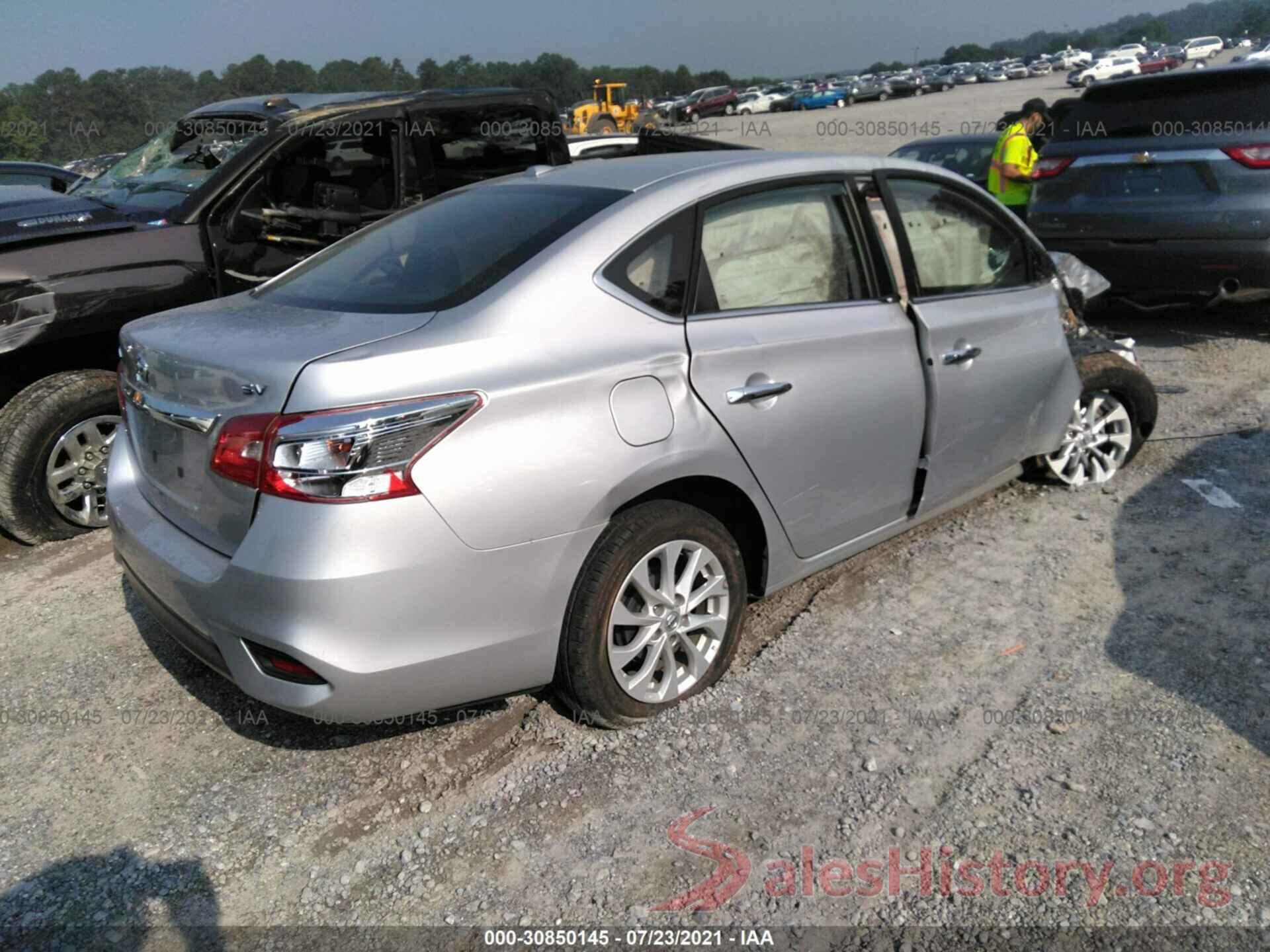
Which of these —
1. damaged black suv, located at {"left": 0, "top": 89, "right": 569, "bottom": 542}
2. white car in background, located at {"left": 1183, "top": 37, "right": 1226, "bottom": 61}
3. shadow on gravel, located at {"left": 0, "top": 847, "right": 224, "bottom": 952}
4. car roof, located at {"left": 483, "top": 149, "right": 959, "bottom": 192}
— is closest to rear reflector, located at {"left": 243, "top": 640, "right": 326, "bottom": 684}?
shadow on gravel, located at {"left": 0, "top": 847, "right": 224, "bottom": 952}

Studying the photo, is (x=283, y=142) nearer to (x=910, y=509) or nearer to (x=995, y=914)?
(x=910, y=509)

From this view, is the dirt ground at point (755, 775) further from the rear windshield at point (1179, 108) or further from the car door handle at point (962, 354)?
the rear windshield at point (1179, 108)

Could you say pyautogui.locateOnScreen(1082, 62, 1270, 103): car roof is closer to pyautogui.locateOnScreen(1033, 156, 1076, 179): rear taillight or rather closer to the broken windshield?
pyautogui.locateOnScreen(1033, 156, 1076, 179): rear taillight

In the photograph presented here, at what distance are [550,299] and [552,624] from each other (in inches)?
35.2

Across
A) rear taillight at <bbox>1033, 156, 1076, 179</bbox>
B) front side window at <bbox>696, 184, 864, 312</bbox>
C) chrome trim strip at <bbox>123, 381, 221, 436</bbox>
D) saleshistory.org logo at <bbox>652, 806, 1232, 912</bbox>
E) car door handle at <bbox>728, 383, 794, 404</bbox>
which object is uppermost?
front side window at <bbox>696, 184, 864, 312</bbox>

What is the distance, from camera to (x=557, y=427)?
2.70 meters

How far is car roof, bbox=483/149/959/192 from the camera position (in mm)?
3346

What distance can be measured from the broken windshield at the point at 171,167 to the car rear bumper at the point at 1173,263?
556cm

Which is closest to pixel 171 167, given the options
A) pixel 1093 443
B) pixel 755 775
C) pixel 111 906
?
pixel 111 906

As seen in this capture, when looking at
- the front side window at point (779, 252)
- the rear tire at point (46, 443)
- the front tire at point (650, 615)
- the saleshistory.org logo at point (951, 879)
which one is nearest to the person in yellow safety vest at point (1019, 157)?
the front side window at point (779, 252)

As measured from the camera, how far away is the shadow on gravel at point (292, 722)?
3.25m

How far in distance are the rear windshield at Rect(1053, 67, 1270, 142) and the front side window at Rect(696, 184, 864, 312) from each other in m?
4.64

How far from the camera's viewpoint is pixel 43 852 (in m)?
2.79

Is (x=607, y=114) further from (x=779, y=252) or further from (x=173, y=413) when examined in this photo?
(x=173, y=413)
